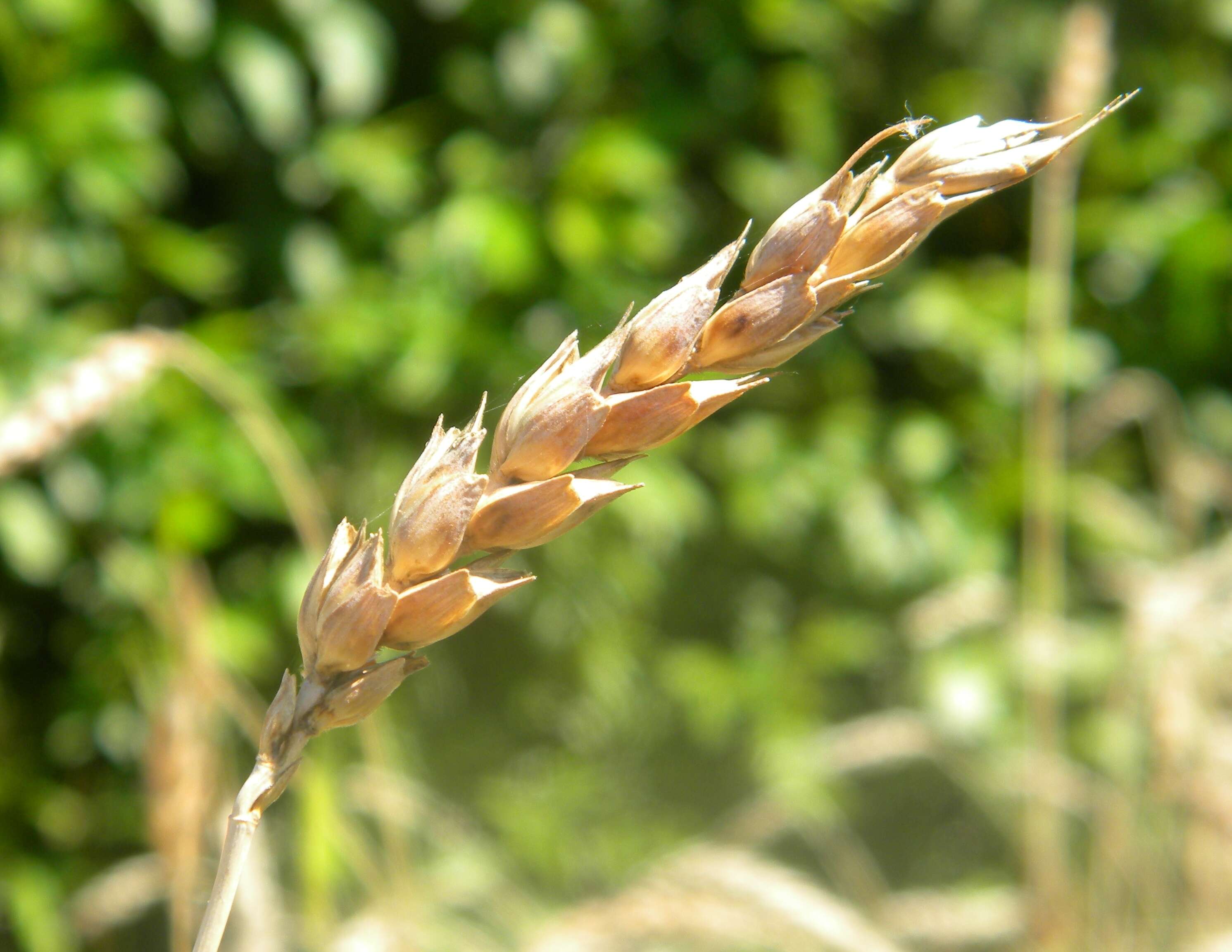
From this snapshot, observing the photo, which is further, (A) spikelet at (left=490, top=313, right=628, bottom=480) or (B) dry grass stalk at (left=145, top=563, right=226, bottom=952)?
(B) dry grass stalk at (left=145, top=563, right=226, bottom=952)

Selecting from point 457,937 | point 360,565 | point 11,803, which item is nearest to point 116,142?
point 11,803

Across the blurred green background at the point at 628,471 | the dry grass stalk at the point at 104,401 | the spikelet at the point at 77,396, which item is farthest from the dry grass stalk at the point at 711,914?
the spikelet at the point at 77,396

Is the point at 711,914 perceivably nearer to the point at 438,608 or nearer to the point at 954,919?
the point at 954,919

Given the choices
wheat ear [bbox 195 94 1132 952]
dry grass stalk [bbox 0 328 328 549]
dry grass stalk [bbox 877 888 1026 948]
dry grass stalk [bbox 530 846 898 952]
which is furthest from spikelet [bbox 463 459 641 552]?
dry grass stalk [bbox 877 888 1026 948]

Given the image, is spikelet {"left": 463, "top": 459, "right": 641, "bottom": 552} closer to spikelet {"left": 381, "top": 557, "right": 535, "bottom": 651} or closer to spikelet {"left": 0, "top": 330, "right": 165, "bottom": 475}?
spikelet {"left": 381, "top": 557, "right": 535, "bottom": 651}

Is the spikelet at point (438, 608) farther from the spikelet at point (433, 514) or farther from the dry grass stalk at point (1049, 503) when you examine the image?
the dry grass stalk at point (1049, 503)

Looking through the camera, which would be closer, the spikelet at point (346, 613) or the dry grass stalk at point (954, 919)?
the spikelet at point (346, 613)

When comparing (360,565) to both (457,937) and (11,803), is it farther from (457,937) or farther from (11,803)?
(11,803)

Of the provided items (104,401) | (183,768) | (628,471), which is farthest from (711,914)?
(628,471)
